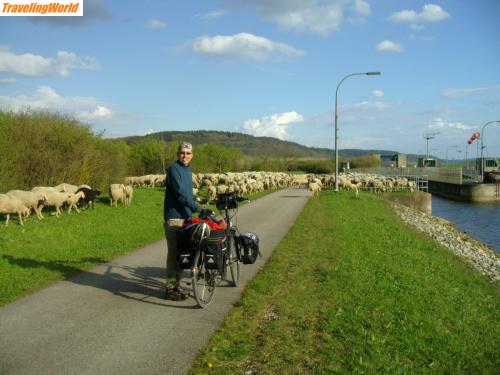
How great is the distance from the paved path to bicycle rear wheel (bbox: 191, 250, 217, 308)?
0.53ft

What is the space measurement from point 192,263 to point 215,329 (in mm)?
1089

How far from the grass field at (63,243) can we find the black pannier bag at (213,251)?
3320mm

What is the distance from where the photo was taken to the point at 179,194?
665cm

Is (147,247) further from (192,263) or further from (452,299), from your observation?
(452,299)

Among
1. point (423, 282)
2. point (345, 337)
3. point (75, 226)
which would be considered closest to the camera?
point (345, 337)

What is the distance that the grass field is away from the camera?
844cm

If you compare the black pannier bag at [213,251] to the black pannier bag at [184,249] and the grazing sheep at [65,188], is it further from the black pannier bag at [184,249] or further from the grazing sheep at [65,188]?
the grazing sheep at [65,188]

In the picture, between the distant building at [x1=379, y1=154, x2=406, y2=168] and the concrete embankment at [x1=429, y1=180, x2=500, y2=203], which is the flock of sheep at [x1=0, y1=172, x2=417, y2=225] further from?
the distant building at [x1=379, y1=154, x2=406, y2=168]


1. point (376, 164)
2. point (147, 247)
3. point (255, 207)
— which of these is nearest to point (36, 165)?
point (255, 207)

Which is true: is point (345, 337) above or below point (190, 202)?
below

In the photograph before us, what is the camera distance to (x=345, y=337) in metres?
5.57

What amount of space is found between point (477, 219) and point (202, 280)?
36096 millimetres

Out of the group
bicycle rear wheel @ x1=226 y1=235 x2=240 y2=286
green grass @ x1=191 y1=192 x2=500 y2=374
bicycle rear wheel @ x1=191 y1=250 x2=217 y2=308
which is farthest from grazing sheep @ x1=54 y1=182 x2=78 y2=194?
bicycle rear wheel @ x1=191 y1=250 x2=217 y2=308

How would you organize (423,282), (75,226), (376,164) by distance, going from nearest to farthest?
1. (423,282)
2. (75,226)
3. (376,164)
